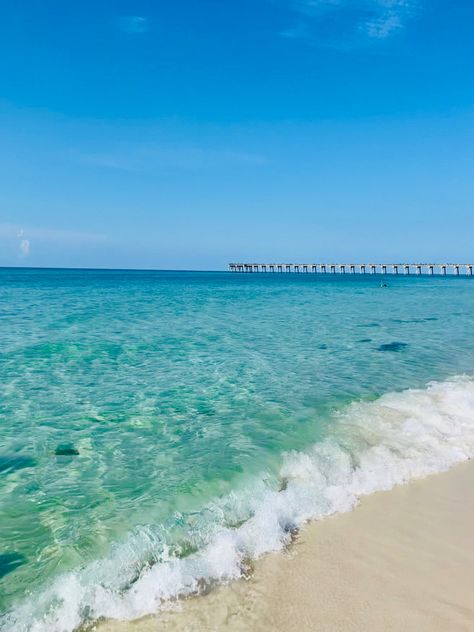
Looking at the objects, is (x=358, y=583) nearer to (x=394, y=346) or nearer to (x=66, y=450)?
(x=66, y=450)

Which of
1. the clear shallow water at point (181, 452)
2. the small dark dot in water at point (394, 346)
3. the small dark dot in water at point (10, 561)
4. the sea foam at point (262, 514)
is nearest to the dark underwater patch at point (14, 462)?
the clear shallow water at point (181, 452)

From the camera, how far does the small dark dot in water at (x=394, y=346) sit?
1717cm

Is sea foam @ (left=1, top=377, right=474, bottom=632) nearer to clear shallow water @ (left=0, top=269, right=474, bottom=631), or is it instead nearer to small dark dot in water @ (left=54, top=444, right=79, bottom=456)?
clear shallow water @ (left=0, top=269, right=474, bottom=631)

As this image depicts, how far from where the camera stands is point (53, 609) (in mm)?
3822

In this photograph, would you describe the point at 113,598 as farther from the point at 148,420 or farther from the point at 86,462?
the point at 148,420

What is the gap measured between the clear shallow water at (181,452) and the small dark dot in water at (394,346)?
886mm

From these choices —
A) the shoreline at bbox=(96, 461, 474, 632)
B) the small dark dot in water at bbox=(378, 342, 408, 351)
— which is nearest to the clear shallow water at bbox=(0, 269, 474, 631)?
the shoreline at bbox=(96, 461, 474, 632)

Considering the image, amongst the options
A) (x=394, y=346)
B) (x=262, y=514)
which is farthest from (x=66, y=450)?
(x=394, y=346)

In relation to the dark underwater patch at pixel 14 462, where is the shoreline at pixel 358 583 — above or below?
below

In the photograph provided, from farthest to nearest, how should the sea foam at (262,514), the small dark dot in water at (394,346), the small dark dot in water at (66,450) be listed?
the small dark dot in water at (394,346) → the small dark dot in water at (66,450) → the sea foam at (262,514)

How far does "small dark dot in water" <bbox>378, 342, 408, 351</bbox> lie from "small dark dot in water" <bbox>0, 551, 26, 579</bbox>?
14823 millimetres

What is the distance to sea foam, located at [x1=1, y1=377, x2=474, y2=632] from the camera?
3910mm

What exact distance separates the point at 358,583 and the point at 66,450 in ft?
16.8

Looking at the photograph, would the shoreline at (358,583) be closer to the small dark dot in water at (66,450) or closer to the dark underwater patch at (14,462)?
the dark underwater patch at (14,462)
